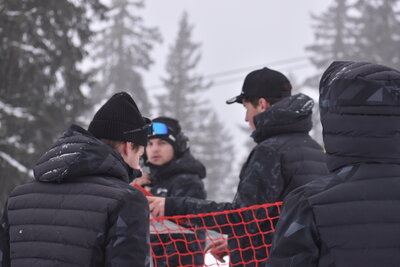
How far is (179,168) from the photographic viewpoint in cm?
523

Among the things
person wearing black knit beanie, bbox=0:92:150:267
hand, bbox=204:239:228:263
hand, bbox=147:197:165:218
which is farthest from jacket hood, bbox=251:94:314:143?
person wearing black knit beanie, bbox=0:92:150:267

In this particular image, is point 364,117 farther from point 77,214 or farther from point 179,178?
point 179,178

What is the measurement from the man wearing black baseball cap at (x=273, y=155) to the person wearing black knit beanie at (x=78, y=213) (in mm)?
1042

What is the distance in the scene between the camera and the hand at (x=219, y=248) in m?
4.14

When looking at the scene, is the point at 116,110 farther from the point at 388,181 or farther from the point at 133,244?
the point at 388,181

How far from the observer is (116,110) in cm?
292

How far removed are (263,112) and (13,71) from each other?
935 centimetres

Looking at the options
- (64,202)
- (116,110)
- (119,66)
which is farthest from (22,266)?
(119,66)

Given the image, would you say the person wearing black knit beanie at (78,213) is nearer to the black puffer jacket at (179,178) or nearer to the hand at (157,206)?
the hand at (157,206)

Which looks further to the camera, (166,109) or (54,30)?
(166,109)

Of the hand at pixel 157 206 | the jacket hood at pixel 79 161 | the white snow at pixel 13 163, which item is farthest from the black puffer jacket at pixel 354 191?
the white snow at pixel 13 163

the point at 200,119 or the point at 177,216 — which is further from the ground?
the point at 177,216

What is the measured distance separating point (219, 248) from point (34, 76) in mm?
9258

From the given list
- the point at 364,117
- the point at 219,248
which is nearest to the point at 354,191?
the point at 364,117
